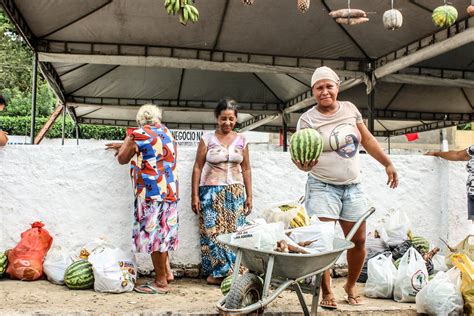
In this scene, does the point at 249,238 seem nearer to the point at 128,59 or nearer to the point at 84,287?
the point at 84,287

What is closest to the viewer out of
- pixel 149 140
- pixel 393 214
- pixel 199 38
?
pixel 149 140

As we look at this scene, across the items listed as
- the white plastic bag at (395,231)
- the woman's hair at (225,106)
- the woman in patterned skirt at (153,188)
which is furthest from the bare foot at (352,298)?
the woman's hair at (225,106)

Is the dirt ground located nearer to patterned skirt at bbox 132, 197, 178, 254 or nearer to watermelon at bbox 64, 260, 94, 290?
watermelon at bbox 64, 260, 94, 290

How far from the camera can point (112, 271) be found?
4.49 m

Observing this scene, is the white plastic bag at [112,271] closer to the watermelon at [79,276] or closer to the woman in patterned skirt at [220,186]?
the watermelon at [79,276]

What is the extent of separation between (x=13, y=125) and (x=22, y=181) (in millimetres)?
24519

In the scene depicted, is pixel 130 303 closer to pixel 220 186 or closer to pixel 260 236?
pixel 220 186

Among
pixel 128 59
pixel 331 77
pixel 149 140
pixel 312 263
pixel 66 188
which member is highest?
pixel 128 59

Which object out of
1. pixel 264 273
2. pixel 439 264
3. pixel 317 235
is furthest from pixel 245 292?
pixel 439 264

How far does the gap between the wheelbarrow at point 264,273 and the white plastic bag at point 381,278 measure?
4.32 feet

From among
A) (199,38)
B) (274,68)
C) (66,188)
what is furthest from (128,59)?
(66,188)

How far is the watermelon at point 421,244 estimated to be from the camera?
5.45 metres

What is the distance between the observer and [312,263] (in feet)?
10.8

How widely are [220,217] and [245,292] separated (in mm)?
1773
